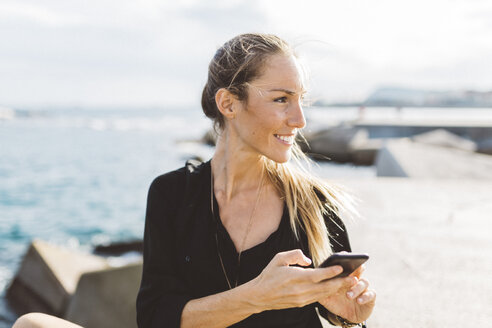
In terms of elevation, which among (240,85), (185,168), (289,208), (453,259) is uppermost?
(240,85)

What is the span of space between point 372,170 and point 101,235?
1230 cm

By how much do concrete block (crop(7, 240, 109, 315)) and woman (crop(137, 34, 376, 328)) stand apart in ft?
11.3

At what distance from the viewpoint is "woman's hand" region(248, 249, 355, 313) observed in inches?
55.9

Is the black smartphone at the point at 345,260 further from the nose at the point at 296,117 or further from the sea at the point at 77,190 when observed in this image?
the sea at the point at 77,190

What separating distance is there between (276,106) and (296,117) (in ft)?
0.31

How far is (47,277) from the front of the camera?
5.27m

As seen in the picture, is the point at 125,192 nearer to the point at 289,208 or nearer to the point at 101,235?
the point at 101,235

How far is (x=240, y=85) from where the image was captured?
1.95 metres

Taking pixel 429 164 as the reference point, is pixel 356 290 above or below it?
above

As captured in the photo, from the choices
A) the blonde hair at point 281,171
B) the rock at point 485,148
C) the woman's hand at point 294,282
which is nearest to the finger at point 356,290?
the woman's hand at point 294,282

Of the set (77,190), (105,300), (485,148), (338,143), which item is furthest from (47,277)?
(338,143)

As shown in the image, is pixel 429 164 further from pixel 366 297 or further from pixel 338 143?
pixel 338 143

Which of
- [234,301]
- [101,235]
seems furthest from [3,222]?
[234,301]

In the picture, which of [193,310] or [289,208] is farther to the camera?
[289,208]
